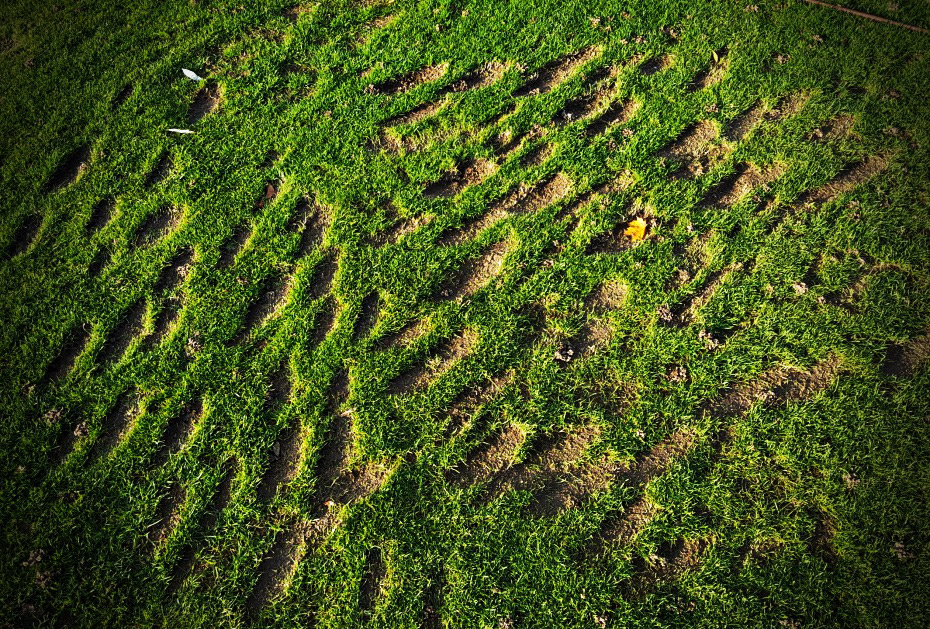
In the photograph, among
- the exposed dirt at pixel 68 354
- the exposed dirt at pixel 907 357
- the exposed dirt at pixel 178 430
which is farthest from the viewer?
the exposed dirt at pixel 68 354

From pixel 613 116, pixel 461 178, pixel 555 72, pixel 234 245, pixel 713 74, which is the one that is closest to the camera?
pixel 234 245

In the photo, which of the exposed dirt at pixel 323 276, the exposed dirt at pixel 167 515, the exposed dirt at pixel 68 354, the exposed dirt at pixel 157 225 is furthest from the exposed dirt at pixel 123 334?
the exposed dirt at pixel 323 276

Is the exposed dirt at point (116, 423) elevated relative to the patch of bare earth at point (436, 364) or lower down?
elevated

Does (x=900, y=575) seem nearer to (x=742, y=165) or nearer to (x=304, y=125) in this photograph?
(x=742, y=165)

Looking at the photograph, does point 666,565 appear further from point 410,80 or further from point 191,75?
point 191,75

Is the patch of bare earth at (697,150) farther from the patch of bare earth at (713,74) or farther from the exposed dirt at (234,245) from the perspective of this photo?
the exposed dirt at (234,245)

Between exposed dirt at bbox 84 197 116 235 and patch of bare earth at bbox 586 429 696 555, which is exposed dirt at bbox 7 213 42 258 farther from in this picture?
patch of bare earth at bbox 586 429 696 555

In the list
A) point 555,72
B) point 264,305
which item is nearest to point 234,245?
point 264,305
